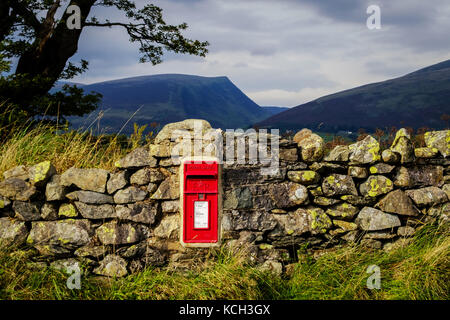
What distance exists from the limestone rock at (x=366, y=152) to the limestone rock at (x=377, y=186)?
0.19 meters

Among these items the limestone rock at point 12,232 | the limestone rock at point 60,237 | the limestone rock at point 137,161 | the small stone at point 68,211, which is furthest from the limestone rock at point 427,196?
the limestone rock at point 12,232

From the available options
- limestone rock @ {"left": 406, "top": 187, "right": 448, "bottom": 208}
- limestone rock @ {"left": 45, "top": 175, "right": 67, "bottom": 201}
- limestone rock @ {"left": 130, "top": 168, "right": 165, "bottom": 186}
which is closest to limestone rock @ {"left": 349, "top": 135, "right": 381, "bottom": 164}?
limestone rock @ {"left": 406, "top": 187, "right": 448, "bottom": 208}

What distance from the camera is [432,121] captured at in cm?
4781

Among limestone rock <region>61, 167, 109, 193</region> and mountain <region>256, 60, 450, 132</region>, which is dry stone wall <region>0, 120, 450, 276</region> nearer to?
limestone rock <region>61, 167, 109, 193</region>

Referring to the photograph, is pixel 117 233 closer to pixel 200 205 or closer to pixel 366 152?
pixel 200 205

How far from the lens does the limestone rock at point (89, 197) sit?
10.8 ft

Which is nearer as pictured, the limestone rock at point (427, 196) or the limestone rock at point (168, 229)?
the limestone rock at point (168, 229)

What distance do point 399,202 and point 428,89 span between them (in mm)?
69198

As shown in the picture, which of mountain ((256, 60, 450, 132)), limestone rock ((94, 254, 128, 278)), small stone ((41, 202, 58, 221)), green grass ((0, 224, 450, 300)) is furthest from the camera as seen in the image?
mountain ((256, 60, 450, 132))

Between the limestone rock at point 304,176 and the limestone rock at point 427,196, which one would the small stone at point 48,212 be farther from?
the limestone rock at point 427,196

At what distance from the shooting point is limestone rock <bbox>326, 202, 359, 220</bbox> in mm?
3371

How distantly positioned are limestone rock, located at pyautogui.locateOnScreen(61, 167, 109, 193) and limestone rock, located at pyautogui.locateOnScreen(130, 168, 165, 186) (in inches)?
11.6
